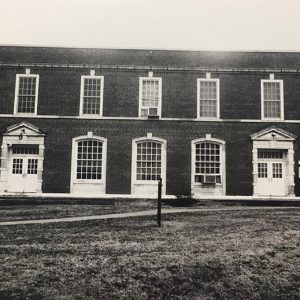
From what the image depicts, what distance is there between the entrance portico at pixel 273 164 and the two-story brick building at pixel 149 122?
0.20ft

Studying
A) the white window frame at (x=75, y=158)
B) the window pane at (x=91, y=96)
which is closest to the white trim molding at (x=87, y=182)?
the white window frame at (x=75, y=158)

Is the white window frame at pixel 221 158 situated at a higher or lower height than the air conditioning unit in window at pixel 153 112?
lower

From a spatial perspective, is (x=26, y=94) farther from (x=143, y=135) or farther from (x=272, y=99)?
(x=272, y=99)

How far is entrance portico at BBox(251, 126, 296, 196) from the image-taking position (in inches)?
902

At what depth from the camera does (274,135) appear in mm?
23031

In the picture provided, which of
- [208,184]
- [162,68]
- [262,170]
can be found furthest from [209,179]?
[162,68]

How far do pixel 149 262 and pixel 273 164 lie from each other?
1758 cm

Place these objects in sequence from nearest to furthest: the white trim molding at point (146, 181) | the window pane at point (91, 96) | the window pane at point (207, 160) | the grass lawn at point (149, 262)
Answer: the grass lawn at point (149, 262), the white trim molding at point (146, 181), the window pane at point (207, 160), the window pane at point (91, 96)

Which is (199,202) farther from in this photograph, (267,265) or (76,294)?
(76,294)

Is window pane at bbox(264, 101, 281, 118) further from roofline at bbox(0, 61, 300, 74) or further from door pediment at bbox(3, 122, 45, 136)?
door pediment at bbox(3, 122, 45, 136)

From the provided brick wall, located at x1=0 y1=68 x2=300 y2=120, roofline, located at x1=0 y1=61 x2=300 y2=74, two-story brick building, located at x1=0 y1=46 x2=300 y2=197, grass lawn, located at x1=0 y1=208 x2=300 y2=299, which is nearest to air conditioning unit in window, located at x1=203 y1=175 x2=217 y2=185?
two-story brick building, located at x1=0 y1=46 x2=300 y2=197

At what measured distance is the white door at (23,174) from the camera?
23094mm

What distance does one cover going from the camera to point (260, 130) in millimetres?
23188

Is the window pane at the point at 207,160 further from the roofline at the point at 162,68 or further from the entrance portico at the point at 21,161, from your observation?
the entrance portico at the point at 21,161
